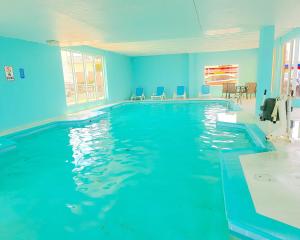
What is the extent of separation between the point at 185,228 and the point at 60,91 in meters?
7.48

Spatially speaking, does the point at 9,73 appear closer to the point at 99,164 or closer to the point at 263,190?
the point at 99,164

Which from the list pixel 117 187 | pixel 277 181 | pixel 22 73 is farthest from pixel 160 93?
pixel 277 181

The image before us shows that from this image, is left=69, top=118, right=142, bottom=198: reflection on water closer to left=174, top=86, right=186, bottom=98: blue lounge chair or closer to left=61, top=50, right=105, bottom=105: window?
left=61, top=50, right=105, bottom=105: window

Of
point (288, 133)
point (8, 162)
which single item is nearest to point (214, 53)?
point (288, 133)

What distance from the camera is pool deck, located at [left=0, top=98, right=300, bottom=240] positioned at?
184 cm

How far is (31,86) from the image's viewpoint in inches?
280

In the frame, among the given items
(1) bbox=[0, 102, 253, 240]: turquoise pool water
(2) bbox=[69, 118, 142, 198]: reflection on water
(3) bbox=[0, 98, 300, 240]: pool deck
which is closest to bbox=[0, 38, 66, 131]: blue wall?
(1) bbox=[0, 102, 253, 240]: turquoise pool water

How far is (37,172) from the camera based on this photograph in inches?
139

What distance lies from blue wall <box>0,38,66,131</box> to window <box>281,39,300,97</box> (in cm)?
843

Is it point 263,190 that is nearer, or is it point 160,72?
point 263,190

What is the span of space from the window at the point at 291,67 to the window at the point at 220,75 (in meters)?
3.87

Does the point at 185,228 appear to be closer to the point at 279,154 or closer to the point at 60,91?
the point at 279,154

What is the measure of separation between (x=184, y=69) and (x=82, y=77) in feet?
20.2

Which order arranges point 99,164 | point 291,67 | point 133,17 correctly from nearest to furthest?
1. point 99,164
2. point 133,17
3. point 291,67
